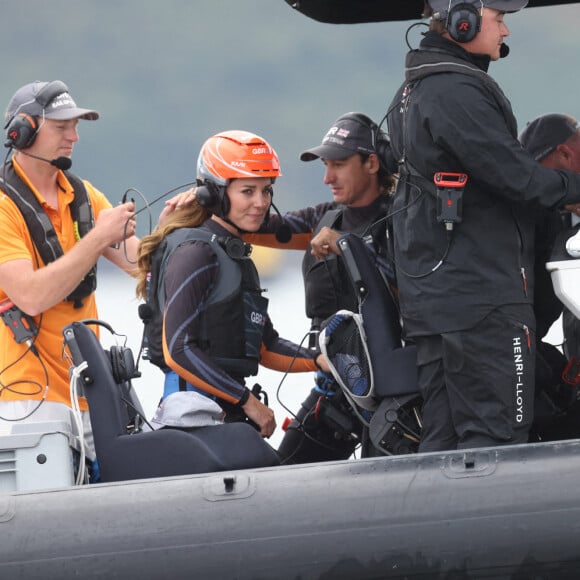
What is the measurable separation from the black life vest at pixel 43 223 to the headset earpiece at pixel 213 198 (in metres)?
0.39

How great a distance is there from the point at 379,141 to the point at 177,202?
62cm

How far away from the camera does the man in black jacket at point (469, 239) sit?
330cm

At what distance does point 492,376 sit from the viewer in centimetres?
330

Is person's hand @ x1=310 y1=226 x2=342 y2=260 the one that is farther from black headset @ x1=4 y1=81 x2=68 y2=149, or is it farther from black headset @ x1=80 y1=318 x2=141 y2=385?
black headset @ x1=4 y1=81 x2=68 y2=149

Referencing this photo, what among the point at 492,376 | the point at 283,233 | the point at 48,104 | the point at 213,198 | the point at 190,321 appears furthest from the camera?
the point at 283,233

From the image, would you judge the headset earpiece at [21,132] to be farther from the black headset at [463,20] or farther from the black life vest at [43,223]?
the black headset at [463,20]

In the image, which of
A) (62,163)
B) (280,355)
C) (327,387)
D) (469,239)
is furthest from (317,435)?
(469,239)

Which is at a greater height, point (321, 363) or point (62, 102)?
point (62, 102)

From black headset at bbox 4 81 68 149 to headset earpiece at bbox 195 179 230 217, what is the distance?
51 centimetres

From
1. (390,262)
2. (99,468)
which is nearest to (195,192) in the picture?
(390,262)

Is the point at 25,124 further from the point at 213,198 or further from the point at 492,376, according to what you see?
the point at 492,376

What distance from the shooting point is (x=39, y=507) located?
325 centimetres

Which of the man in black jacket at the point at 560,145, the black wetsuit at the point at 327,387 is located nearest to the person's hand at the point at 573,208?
the man in black jacket at the point at 560,145

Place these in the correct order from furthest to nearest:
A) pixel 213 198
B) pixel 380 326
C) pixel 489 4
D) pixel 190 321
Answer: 1. pixel 213 198
2. pixel 190 321
3. pixel 380 326
4. pixel 489 4
